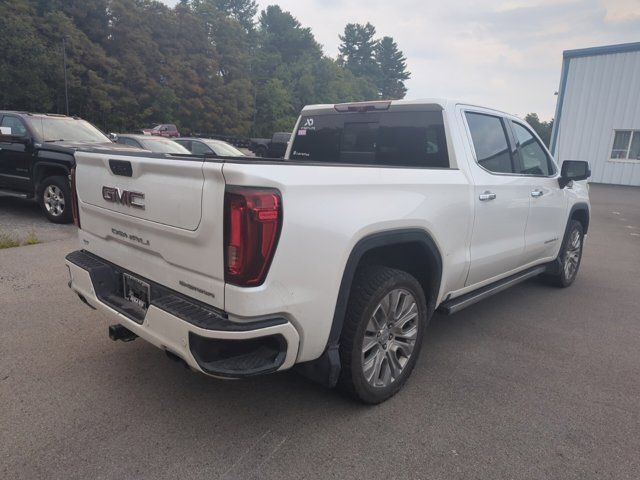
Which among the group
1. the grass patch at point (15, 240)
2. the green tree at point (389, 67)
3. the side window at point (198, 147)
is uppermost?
the green tree at point (389, 67)

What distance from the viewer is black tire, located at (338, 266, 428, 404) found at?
2605 millimetres

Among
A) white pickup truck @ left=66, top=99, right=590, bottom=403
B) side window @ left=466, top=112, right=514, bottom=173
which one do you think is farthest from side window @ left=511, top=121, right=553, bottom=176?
white pickup truck @ left=66, top=99, right=590, bottom=403

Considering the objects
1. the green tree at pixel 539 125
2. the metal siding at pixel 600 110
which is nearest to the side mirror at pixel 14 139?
the metal siding at pixel 600 110

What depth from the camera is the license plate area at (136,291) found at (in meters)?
2.60

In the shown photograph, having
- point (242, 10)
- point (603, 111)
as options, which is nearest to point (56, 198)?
point (603, 111)

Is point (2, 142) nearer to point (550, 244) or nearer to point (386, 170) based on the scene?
point (386, 170)

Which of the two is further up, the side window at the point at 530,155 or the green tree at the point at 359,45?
the green tree at the point at 359,45

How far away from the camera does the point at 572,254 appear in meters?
5.68

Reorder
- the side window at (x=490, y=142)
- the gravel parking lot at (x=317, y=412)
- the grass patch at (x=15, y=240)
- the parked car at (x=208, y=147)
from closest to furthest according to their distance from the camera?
the gravel parking lot at (x=317, y=412), the side window at (x=490, y=142), the grass patch at (x=15, y=240), the parked car at (x=208, y=147)

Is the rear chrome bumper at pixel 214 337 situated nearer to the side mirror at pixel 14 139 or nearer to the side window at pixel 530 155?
the side window at pixel 530 155

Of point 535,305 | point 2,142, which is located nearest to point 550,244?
point 535,305

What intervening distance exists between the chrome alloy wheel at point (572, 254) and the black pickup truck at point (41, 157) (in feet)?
22.8

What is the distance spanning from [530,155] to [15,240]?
21.6 feet

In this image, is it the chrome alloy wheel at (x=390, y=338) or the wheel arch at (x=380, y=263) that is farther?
the chrome alloy wheel at (x=390, y=338)
